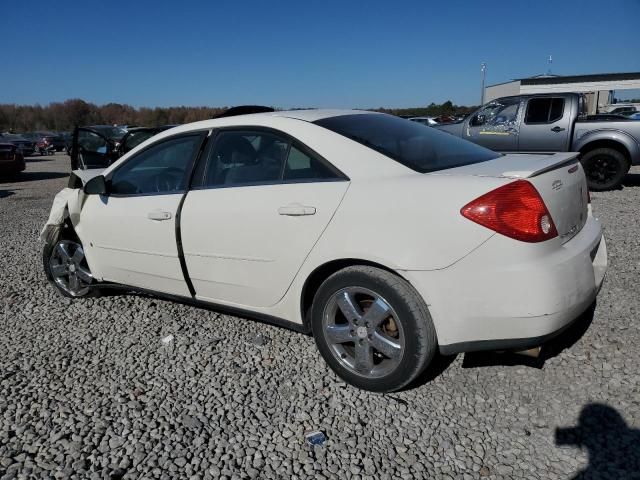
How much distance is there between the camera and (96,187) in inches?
147

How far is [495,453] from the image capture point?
7.31 feet

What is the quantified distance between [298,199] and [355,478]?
143 cm

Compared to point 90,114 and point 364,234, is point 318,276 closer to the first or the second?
point 364,234

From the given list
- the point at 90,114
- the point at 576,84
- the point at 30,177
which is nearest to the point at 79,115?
the point at 90,114

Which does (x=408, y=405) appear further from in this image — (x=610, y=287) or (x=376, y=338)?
(x=610, y=287)

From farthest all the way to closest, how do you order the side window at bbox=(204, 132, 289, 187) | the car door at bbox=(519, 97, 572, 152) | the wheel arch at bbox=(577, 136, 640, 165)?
the car door at bbox=(519, 97, 572, 152), the wheel arch at bbox=(577, 136, 640, 165), the side window at bbox=(204, 132, 289, 187)

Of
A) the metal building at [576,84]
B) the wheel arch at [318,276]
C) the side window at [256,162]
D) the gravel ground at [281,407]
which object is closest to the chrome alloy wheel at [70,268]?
the gravel ground at [281,407]

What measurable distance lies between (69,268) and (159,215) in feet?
5.10

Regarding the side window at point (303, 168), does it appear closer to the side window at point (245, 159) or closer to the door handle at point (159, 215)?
the side window at point (245, 159)

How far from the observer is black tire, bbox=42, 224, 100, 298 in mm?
4297

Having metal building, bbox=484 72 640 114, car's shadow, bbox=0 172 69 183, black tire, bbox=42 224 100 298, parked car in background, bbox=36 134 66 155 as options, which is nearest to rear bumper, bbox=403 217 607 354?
black tire, bbox=42 224 100 298

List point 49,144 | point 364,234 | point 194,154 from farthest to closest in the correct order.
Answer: point 49,144 < point 194,154 < point 364,234

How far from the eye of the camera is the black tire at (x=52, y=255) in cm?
430

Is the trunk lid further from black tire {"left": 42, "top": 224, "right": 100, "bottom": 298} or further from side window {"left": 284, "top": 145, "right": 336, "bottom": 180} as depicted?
black tire {"left": 42, "top": 224, "right": 100, "bottom": 298}
